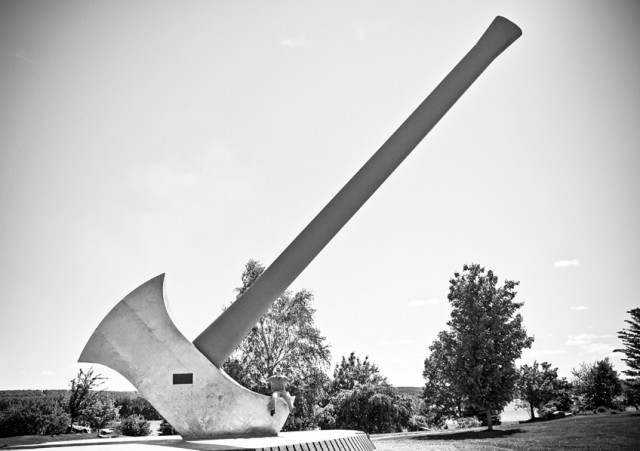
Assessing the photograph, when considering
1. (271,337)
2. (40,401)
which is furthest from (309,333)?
(40,401)

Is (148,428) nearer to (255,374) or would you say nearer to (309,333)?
(255,374)

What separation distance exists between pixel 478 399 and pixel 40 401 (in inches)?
1015

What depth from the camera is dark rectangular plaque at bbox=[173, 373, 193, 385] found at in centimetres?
787

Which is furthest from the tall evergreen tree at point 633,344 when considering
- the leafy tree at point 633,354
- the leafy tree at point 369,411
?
the leafy tree at point 369,411

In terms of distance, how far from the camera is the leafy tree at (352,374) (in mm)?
38069

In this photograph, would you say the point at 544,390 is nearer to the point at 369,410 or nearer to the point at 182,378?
the point at 369,410

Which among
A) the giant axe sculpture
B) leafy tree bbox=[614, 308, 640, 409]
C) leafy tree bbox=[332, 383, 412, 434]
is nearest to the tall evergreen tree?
leafy tree bbox=[614, 308, 640, 409]

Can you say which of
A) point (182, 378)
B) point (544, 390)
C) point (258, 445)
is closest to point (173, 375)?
point (182, 378)

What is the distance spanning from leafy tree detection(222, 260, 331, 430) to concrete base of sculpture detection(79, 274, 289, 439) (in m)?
20.9

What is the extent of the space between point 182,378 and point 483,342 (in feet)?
78.1

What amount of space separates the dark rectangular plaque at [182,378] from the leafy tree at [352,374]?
1232 inches

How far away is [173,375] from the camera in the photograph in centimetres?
789

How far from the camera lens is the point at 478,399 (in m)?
27.2

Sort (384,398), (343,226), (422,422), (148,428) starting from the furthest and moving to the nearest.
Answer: (422,422) < (384,398) < (148,428) < (343,226)
